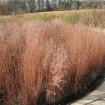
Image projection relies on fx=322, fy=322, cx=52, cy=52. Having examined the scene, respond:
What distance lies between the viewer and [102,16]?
51.0ft

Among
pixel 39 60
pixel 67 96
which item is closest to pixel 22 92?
pixel 39 60

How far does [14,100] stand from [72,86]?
116cm

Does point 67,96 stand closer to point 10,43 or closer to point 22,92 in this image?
point 22,92

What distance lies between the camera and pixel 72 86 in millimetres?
5383

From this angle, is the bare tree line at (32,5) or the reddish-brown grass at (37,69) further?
the bare tree line at (32,5)

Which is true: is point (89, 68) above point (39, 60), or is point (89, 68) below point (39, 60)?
below

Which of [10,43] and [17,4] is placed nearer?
[10,43]

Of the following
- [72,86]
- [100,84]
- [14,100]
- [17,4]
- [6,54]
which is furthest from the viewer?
[17,4]

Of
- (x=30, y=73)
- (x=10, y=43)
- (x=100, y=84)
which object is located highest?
(x=10, y=43)

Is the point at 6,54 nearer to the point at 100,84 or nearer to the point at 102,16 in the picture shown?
the point at 100,84

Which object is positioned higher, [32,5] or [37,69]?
[32,5]

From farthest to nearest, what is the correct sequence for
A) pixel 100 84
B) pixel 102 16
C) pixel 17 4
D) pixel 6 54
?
pixel 17 4, pixel 102 16, pixel 100 84, pixel 6 54

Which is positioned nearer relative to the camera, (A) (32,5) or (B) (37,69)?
(B) (37,69)

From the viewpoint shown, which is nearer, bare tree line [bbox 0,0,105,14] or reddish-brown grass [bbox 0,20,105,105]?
reddish-brown grass [bbox 0,20,105,105]
